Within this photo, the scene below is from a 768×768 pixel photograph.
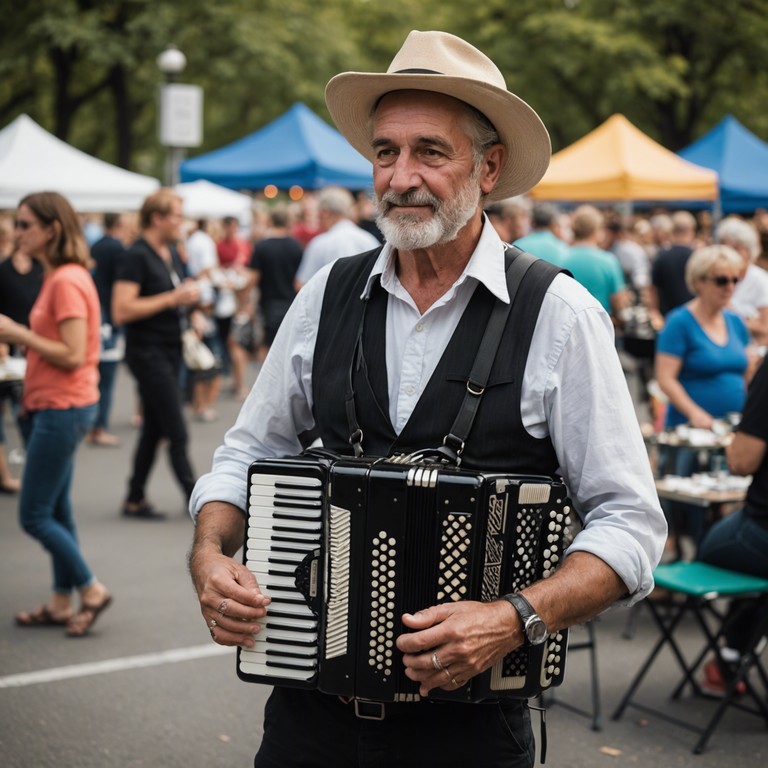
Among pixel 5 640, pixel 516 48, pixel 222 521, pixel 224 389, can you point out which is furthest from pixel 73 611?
pixel 516 48

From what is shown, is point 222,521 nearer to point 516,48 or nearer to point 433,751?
point 433,751

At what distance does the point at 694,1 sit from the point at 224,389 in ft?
82.9

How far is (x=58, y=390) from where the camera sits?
5910 mm

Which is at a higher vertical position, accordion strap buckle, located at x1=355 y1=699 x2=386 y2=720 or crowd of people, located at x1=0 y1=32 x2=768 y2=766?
crowd of people, located at x1=0 y1=32 x2=768 y2=766

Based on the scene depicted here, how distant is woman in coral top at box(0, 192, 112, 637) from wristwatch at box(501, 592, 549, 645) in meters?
4.05

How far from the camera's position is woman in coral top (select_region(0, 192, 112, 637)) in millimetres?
5840

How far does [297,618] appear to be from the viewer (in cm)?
239

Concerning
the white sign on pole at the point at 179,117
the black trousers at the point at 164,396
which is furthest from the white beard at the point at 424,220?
the white sign on pole at the point at 179,117

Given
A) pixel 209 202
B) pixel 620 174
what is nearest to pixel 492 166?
pixel 620 174

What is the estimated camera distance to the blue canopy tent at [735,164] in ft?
58.0

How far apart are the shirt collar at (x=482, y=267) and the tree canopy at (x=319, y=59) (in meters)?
28.2

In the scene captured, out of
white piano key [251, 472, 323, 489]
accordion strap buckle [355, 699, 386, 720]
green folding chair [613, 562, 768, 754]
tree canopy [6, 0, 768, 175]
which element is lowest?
green folding chair [613, 562, 768, 754]

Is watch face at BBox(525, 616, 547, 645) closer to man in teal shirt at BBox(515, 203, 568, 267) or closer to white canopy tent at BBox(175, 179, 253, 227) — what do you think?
man in teal shirt at BBox(515, 203, 568, 267)

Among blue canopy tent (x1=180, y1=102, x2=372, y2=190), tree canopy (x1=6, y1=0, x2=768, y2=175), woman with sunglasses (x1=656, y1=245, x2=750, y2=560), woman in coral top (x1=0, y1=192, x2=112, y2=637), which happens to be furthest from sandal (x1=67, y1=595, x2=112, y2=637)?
tree canopy (x1=6, y1=0, x2=768, y2=175)
